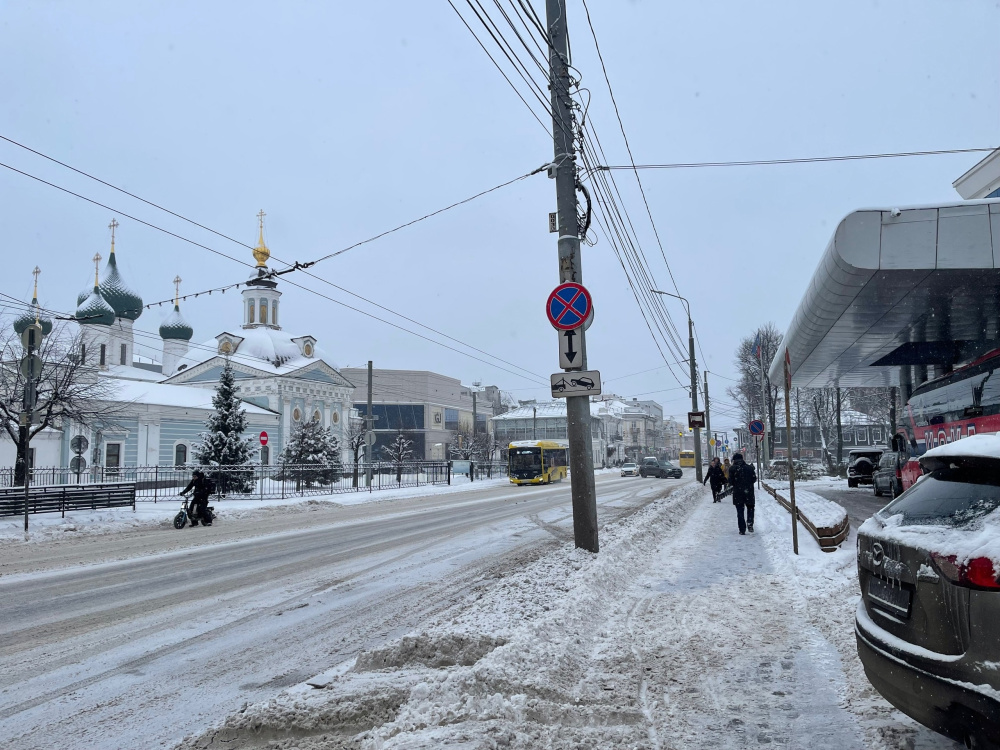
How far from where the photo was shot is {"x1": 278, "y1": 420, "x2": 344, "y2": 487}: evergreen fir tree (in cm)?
3581

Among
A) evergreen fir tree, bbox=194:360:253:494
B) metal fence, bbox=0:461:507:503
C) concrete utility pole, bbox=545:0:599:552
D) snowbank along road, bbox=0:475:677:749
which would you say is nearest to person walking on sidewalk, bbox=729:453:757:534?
snowbank along road, bbox=0:475:677:749

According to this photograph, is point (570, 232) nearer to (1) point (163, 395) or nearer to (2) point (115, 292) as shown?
(1) point (163, 395)

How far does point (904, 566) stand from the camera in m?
3.37

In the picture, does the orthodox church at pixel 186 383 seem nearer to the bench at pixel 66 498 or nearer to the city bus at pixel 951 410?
the bench at pixel 66 498

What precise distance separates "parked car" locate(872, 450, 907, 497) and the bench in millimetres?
23900

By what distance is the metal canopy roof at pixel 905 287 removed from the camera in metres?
13.7

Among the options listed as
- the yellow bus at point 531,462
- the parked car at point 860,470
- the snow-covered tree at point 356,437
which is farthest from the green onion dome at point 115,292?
the parked car at point 860,470

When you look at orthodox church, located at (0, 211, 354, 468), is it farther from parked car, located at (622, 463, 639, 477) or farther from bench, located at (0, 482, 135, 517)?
parked car, located at (622, 463, 639, 477)

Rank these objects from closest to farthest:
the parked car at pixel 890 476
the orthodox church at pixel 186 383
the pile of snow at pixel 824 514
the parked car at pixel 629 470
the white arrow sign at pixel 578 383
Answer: the white arrow sign at pixel 578 383 < the pile of snow at pixel 824 514 < the parked car at pixel 890 476 < the orthodox church at pixel 186 383 < the parked car at pixel 629 470

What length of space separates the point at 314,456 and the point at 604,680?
37057mm

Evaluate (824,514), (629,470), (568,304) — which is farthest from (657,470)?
(568,304)

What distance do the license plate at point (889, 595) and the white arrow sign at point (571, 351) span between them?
21.3ft

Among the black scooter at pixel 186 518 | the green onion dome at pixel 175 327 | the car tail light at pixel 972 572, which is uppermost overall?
the green onion dome at pixel 175 327

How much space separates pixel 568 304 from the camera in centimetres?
999
